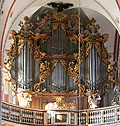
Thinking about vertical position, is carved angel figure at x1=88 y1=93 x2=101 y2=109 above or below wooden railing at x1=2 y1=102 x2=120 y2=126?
above

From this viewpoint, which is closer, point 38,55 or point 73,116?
point 73,116

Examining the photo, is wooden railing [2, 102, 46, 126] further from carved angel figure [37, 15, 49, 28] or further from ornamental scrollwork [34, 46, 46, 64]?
carved angel figure [37, 15, 49, 28]

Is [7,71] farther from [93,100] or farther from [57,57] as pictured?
[93,100]

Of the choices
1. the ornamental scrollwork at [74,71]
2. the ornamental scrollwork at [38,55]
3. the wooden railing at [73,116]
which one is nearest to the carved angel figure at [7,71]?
the ornamental scrollwork at [38,55]

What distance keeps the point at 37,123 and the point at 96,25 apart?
5.33 meters

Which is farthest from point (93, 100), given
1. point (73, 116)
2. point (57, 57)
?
point (57, 57)

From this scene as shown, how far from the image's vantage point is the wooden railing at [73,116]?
2695 centimetres

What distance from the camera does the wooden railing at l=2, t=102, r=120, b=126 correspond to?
27.0 m

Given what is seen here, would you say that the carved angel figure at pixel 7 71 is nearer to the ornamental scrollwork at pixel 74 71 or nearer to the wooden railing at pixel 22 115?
the wooden railing at pixel 22 115

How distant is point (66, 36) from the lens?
29.1 metres

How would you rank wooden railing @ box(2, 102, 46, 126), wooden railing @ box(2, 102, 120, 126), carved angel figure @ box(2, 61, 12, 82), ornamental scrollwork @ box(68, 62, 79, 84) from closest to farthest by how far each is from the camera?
wooden railing @ box(2, 102, 46, 126) < wooden railing @ box(2, 102, 120, 126) < carved angel figure @ box(2, 61, 12, 82) < ornamental scrollwork @ box(68, 62, 79, 84)

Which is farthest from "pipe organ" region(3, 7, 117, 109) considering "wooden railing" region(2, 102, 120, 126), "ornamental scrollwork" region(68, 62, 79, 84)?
"wooden railing" region(2, 102, 120, 126)

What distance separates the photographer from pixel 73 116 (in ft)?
90.8

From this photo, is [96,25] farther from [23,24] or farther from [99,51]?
[23,24]
